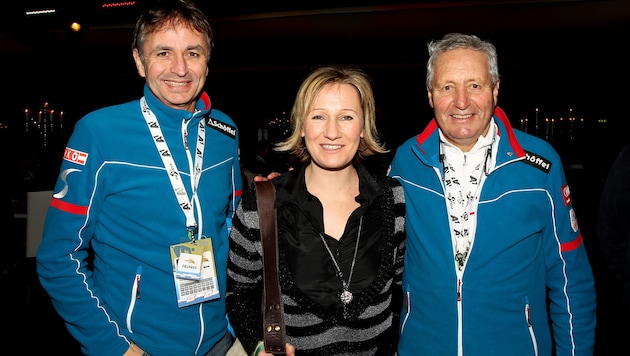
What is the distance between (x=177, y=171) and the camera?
1791 millimetres

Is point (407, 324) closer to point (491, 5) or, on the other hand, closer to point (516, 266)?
point (516, 266)

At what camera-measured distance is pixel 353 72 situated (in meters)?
1.74

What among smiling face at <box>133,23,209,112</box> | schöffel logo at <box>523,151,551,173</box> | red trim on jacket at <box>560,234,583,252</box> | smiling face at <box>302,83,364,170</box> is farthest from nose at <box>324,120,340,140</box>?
red trim on jacket at <box>560,234,583,252</box>

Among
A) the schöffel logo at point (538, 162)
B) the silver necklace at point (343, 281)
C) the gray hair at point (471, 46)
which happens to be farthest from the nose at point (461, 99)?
the silver necklace at point (343, 281)

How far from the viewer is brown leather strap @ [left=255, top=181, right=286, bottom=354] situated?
1513 mm

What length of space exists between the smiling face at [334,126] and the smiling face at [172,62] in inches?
22.4

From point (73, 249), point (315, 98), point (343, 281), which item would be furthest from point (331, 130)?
point (73, 249)

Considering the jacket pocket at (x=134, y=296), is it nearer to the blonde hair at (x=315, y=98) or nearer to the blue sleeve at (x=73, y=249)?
the blue sleeve at (x=73, y=249)

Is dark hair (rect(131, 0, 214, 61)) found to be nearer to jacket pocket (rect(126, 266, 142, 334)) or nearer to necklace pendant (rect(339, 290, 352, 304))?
jacket pocket (rect(126, 266, 142, 334))

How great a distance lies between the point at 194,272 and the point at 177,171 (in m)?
0.42

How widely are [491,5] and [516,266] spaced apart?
7.14 m

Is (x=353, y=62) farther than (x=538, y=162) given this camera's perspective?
Yes

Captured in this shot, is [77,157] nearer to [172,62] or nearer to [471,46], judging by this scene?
[172,62]

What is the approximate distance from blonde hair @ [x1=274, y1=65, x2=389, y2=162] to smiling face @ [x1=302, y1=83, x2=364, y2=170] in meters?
0.02
